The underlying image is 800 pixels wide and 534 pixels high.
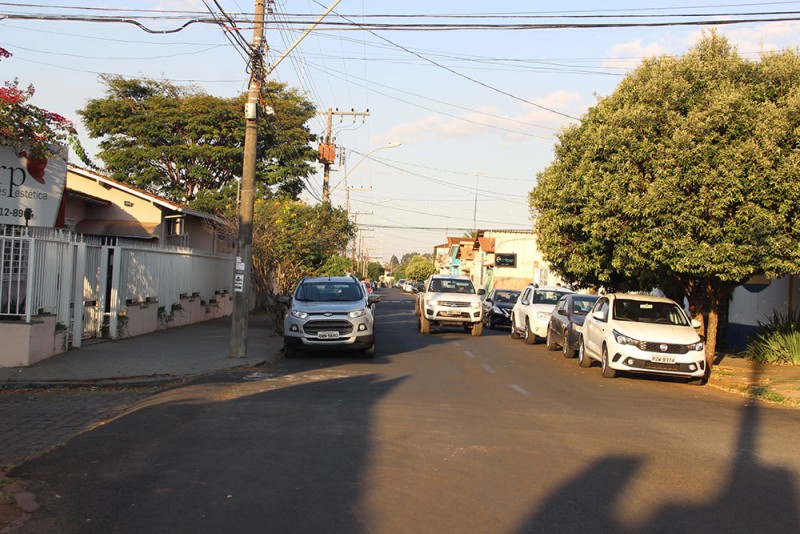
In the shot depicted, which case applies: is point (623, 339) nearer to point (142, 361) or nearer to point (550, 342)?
point (550, 342)

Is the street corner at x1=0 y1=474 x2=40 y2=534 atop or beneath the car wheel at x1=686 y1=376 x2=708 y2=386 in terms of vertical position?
beneath

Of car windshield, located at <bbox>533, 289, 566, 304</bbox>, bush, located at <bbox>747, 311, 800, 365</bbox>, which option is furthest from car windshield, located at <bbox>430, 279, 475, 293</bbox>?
bush, located at <bbox>747, 311, 800, 365</bbox>

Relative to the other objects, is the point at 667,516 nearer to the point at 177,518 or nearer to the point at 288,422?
the point at 177,518

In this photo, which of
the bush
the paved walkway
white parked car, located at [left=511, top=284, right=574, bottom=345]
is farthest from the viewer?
white parked car, located at [left=511, top=284, right=574, bottom=345]

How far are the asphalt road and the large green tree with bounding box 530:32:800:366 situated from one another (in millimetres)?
3411

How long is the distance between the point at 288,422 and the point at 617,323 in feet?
26.9

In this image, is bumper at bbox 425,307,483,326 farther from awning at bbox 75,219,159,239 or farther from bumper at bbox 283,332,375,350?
awning at bbox 75,219,159,239

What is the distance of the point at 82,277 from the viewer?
15.5 m

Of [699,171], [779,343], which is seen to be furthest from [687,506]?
[779,343]

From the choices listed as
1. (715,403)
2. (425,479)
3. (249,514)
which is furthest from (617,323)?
(249,514)

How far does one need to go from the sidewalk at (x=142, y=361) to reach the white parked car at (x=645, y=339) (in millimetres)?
6802

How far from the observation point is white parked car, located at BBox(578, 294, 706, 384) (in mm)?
14500

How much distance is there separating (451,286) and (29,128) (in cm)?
1570

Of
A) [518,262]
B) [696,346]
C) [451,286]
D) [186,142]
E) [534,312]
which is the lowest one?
[696,346]
